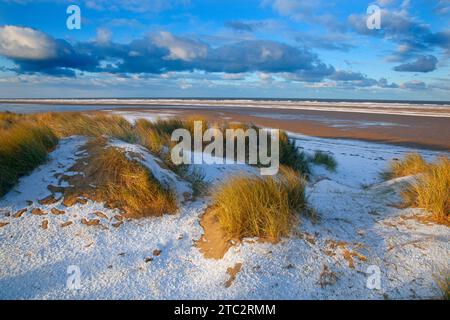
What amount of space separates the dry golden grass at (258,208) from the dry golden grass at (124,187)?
0.88 meters

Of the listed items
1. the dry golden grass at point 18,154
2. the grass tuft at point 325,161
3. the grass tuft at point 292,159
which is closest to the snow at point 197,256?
the dry golden grass at point 18,154

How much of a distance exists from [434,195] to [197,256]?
3.35 m

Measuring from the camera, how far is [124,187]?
4742mm

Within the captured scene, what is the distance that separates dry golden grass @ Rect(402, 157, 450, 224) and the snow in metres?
0.22

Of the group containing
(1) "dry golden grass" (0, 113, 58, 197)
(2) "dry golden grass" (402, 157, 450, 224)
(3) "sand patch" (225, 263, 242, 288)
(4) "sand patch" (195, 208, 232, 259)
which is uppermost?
(1) "dry golden grass" (0, 113, 58, 197)

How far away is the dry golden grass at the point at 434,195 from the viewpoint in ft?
14.3

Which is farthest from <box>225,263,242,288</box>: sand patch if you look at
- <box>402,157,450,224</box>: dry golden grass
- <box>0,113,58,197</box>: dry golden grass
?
<box>0,113,58,197</box>: dry golden grass

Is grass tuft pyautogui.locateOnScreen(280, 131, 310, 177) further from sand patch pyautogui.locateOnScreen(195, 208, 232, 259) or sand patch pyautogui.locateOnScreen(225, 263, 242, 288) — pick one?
sand patch pyautogui.locateOnScreen(225, 263, 242, 288)

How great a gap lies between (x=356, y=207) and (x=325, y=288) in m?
2.07

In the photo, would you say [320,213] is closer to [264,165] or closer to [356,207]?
[356,207]

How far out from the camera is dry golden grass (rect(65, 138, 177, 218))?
460cm

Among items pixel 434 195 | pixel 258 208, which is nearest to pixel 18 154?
pixel 258 208

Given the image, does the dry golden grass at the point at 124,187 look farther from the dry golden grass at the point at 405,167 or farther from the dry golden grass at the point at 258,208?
the dry golden grass at the point at 405,167
